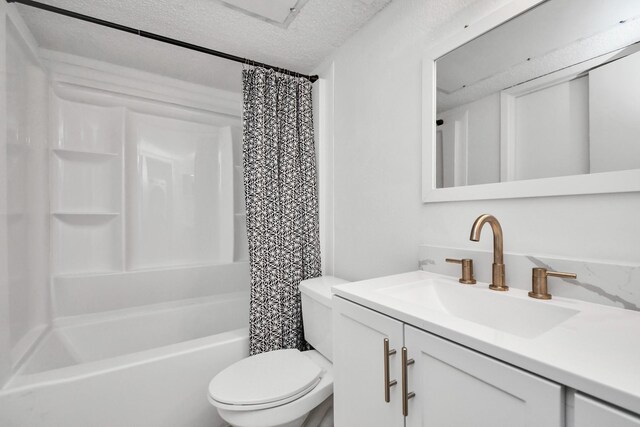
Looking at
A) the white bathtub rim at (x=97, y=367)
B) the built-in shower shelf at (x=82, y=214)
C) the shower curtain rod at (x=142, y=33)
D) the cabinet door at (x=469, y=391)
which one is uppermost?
the shower curtain rod at (x=142, y=33)

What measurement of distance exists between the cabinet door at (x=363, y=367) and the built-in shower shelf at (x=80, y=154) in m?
2.07

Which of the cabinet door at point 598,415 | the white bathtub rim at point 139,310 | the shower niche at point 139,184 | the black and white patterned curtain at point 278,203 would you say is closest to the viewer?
the cabinet door at point 598,415

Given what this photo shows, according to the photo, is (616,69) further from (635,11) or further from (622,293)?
(622,293)

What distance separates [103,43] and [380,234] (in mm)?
2036

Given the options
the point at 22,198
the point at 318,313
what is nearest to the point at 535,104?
the point at 318,313

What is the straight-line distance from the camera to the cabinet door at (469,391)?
1.50 ft

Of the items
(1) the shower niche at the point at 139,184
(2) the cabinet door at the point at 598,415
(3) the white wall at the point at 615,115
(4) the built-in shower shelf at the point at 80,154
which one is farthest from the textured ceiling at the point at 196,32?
(2) the cabinet door at the point at 598,415

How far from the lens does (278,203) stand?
1742 millimetres

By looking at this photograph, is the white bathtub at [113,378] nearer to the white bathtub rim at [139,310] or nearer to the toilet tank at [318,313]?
the white bathtub rim at [139,310]

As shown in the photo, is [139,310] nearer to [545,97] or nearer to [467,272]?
[467,272]

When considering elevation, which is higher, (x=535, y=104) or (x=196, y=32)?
(x=196, y=32)

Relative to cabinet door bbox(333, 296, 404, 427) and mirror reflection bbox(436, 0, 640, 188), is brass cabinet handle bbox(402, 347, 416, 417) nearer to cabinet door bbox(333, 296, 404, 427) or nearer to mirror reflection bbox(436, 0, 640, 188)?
cabinet door bbox(333, 296, 404, 427)

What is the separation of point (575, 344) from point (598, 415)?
0.48 feet

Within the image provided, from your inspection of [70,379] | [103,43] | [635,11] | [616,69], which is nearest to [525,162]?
[616,69]
